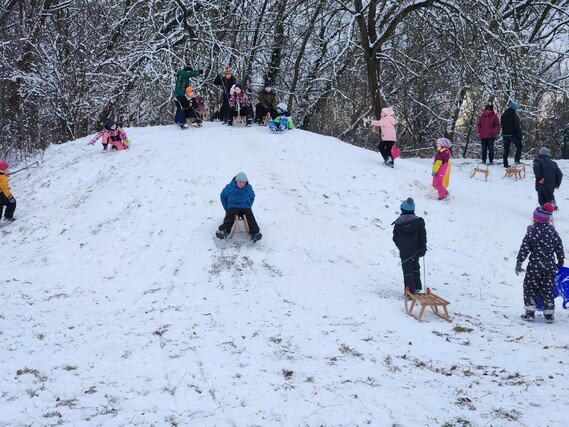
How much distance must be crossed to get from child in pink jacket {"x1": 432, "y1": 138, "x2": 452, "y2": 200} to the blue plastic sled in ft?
16.9

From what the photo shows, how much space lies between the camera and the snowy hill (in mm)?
4730

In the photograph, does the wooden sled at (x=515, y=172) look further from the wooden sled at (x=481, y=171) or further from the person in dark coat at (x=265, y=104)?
the person in dark coat at (x=265, y=104)

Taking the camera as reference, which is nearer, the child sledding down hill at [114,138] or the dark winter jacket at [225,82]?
the child sledding down hill at [114,138]

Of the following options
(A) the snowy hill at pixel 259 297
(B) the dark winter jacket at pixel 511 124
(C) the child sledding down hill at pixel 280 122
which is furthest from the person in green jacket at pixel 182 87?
(B) the dark winter jacket at pixel 511 124

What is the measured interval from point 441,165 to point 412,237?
4636 mm

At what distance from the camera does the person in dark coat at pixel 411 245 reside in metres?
7.77

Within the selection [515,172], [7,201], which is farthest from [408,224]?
[515,172]

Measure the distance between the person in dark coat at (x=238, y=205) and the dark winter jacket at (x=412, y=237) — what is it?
2379 mm

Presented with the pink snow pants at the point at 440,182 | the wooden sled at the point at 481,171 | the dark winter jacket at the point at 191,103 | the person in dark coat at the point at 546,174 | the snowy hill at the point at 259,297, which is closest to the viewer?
the snowy hill at the point at 259,297

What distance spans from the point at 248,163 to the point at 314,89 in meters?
10.1

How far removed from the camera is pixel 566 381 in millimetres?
4949

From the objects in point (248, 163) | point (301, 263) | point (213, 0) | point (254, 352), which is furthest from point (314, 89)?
point (254, 352)

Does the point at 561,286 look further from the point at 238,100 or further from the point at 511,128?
the point at 238,100

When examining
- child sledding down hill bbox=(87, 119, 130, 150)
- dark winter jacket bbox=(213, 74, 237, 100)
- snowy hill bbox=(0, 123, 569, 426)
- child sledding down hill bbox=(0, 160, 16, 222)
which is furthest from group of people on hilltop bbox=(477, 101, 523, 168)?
child sledding down hill bbox=(0, 160, 16, 222)
